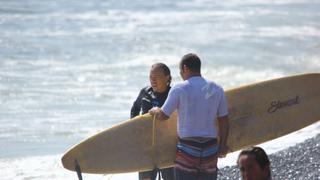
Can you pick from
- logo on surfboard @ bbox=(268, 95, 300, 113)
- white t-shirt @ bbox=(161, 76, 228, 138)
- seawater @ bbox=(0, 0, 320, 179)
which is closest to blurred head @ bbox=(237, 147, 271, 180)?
white t-shirt @ bbox=(161, 76, 228, 138)

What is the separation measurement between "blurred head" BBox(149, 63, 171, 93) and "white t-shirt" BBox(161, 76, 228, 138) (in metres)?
0.60

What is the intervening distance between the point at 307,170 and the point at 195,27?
2416 centimetres

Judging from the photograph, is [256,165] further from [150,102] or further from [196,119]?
[150,102]

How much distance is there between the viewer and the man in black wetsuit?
684 cm

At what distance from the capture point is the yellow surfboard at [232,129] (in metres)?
7.23

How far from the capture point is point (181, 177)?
252 inches

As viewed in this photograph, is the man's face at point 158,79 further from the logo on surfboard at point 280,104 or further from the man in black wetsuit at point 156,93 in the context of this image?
the logo on surfboard at point 280,104

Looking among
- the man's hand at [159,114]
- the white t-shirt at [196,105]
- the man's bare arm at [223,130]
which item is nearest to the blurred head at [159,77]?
the man's hand at [159,114]

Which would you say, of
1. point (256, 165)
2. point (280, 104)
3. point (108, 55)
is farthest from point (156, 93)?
point (108, 55)

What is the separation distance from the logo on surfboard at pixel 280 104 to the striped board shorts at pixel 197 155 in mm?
1562

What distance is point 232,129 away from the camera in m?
7.59

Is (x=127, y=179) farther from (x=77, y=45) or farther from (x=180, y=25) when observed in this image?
(x=180, y=25)

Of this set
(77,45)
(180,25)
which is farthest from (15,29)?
(180,25)

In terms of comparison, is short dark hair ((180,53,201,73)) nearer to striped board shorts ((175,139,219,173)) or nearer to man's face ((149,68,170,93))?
striped board shorts ((175,139,219,173))
